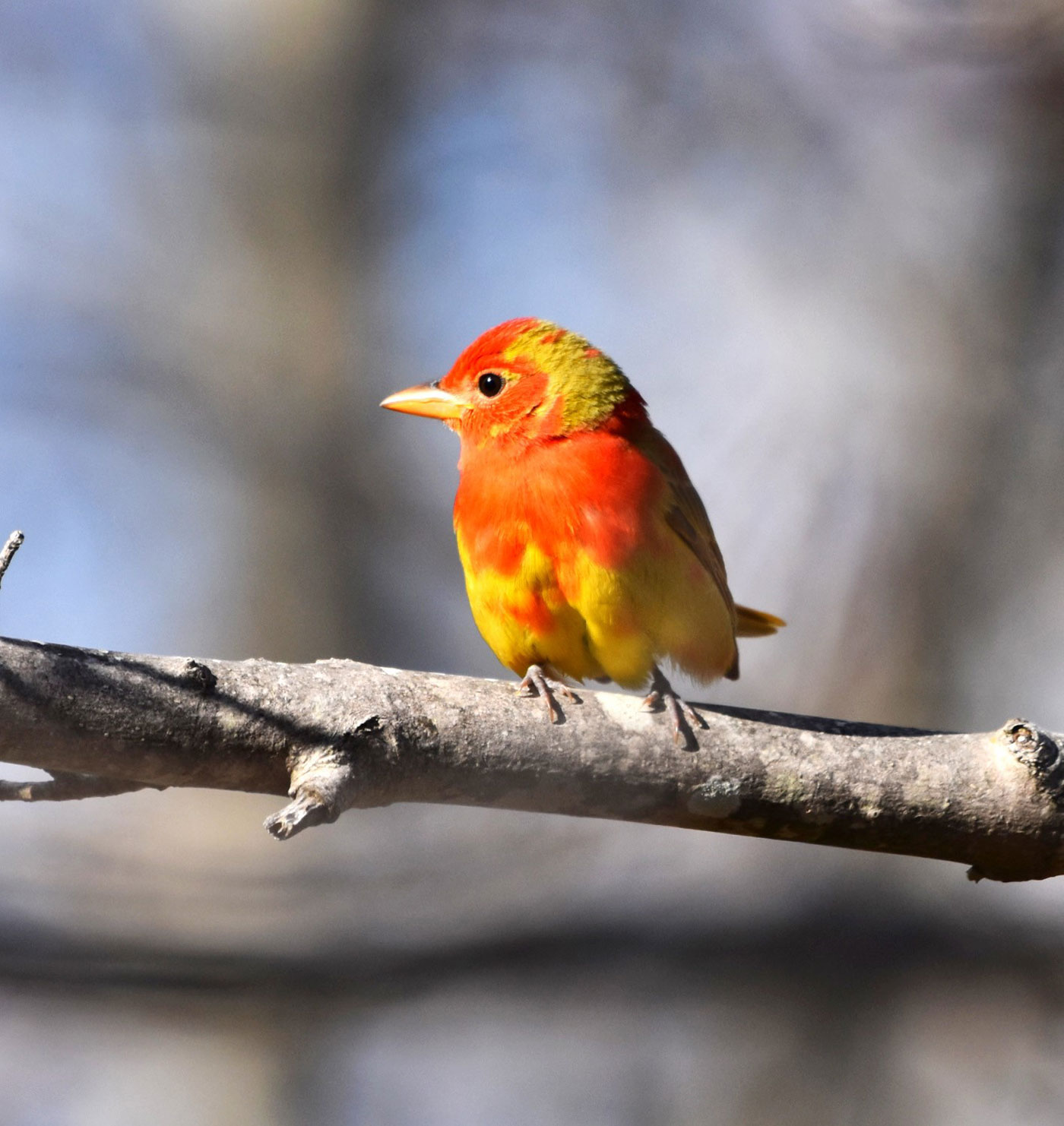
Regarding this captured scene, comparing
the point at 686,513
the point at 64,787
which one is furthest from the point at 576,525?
the point at 64,787

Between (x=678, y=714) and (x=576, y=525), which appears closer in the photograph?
(x=678, y=714)

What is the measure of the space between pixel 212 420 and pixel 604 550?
4.93m

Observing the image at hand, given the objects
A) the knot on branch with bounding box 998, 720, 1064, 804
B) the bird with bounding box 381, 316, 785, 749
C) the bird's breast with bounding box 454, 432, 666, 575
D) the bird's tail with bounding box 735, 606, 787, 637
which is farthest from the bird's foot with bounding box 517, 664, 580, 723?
the bird's tail with bounding box 735, 606, 787, 637

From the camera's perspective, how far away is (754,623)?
16.0 ft

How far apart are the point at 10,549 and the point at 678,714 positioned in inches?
61.7

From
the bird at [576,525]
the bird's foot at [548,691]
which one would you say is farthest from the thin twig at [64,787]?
the bird at [576,525]

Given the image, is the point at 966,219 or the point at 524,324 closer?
the point at 524,324

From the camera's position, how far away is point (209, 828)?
278 inches

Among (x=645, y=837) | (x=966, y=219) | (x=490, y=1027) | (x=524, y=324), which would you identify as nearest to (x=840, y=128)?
(x=966, y=219)

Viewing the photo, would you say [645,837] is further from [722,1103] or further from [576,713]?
[576,713]

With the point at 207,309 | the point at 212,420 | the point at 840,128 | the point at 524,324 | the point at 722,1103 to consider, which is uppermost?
the point at 840,128

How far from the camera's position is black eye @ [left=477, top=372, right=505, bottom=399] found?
434cm

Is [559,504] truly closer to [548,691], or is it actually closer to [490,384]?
[490,384]

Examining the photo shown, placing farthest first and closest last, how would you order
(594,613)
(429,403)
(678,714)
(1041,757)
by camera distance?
(429,403) → (594,613) → (678,714) → (1041,757)
